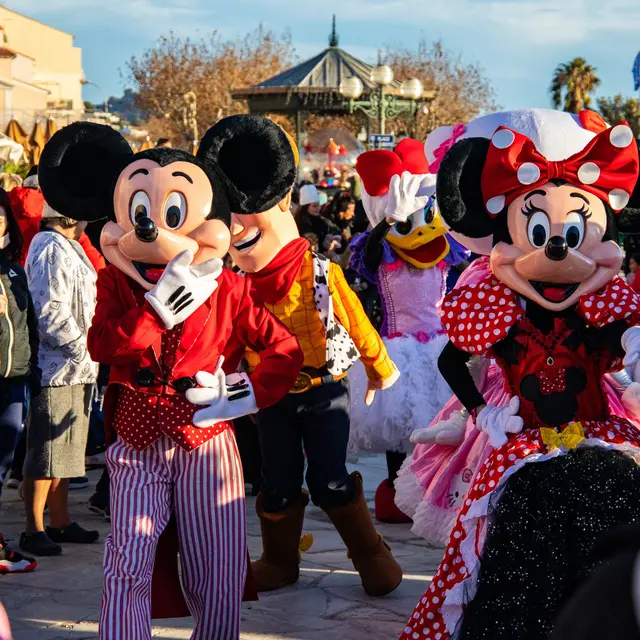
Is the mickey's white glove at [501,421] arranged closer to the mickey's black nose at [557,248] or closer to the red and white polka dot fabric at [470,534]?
the red and white polka dot fabric at [470,534]

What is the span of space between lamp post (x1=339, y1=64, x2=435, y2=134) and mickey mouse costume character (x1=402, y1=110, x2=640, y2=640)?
16.4m

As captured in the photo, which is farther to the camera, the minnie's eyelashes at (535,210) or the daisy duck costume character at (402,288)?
Result: the daisy duck costume character at (402,288)

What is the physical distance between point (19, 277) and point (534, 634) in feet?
9.33

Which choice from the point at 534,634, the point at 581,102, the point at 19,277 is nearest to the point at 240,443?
the point at 19,277

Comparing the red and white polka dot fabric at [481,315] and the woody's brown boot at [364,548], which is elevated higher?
the red and white polka dot fabric at [481,315]

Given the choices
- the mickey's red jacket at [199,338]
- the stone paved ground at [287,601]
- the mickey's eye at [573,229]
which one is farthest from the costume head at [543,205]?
the stone paved ground at [287,601]

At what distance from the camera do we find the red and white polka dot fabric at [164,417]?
12.5 feet

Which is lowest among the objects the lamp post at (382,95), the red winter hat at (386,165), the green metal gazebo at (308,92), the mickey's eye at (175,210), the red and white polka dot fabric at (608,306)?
the red and white polka dot fabric at (608,306)

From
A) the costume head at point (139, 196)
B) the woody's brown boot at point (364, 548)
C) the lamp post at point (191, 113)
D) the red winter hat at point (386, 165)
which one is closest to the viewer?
the costume head at point (139, 196)

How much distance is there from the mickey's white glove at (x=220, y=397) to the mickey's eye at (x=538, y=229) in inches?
41.7

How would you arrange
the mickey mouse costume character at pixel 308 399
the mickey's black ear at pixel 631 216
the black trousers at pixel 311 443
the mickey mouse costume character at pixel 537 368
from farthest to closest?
the black trousers at pixel 311 443 < the mickey mouse costume character at pixel 308 399 < the mickey's black ear at pixel 631 216 < the mickey mouse costume character at pixel 537 368

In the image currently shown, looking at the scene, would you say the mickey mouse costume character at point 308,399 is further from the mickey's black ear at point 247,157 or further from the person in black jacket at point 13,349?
the person in black jacket at point 13,349

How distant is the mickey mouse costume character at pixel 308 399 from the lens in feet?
15.1

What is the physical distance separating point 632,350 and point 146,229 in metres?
1.59
